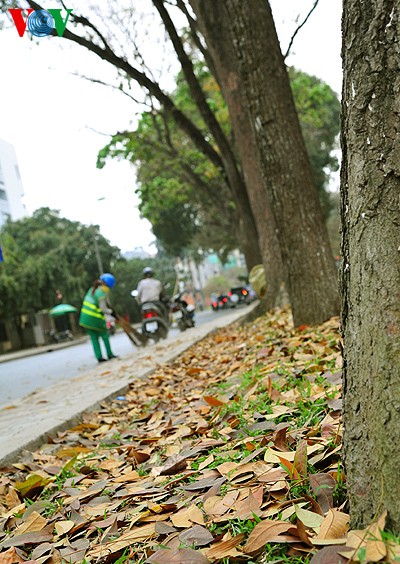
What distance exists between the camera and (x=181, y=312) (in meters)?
16.3

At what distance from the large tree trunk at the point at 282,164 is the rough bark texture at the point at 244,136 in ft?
10.3

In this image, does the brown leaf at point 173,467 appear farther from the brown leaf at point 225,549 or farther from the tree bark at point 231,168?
the tree bark at point 231,168

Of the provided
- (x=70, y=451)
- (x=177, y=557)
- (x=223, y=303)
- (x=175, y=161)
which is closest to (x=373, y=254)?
(x=177, y=557)

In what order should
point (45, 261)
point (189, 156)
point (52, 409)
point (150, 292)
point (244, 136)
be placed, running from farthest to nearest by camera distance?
1. point (45, 261)
2. point (189, 156)
3. point (150, 292)
4. point (244, 136)
5. point (52, 409)

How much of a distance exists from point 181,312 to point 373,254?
14.8 m

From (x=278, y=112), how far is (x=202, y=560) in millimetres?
5361

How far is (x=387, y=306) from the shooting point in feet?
5.28

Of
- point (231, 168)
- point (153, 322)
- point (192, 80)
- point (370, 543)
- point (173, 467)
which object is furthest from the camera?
point (153, 322)

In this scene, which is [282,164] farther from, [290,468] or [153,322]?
[153,322]

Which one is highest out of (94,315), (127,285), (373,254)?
(127,285)

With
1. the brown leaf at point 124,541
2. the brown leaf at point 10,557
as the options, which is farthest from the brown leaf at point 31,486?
the brown leaf at point 124,541

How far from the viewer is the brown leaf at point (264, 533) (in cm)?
168

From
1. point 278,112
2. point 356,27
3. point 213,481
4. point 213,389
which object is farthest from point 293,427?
point 278,112

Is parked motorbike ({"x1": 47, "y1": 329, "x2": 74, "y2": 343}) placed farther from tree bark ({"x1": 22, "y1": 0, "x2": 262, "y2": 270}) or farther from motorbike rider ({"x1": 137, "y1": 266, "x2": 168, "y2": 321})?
tree bark ({"x1": 22, "y1": 0, "x2": 262, "y2": 270})
